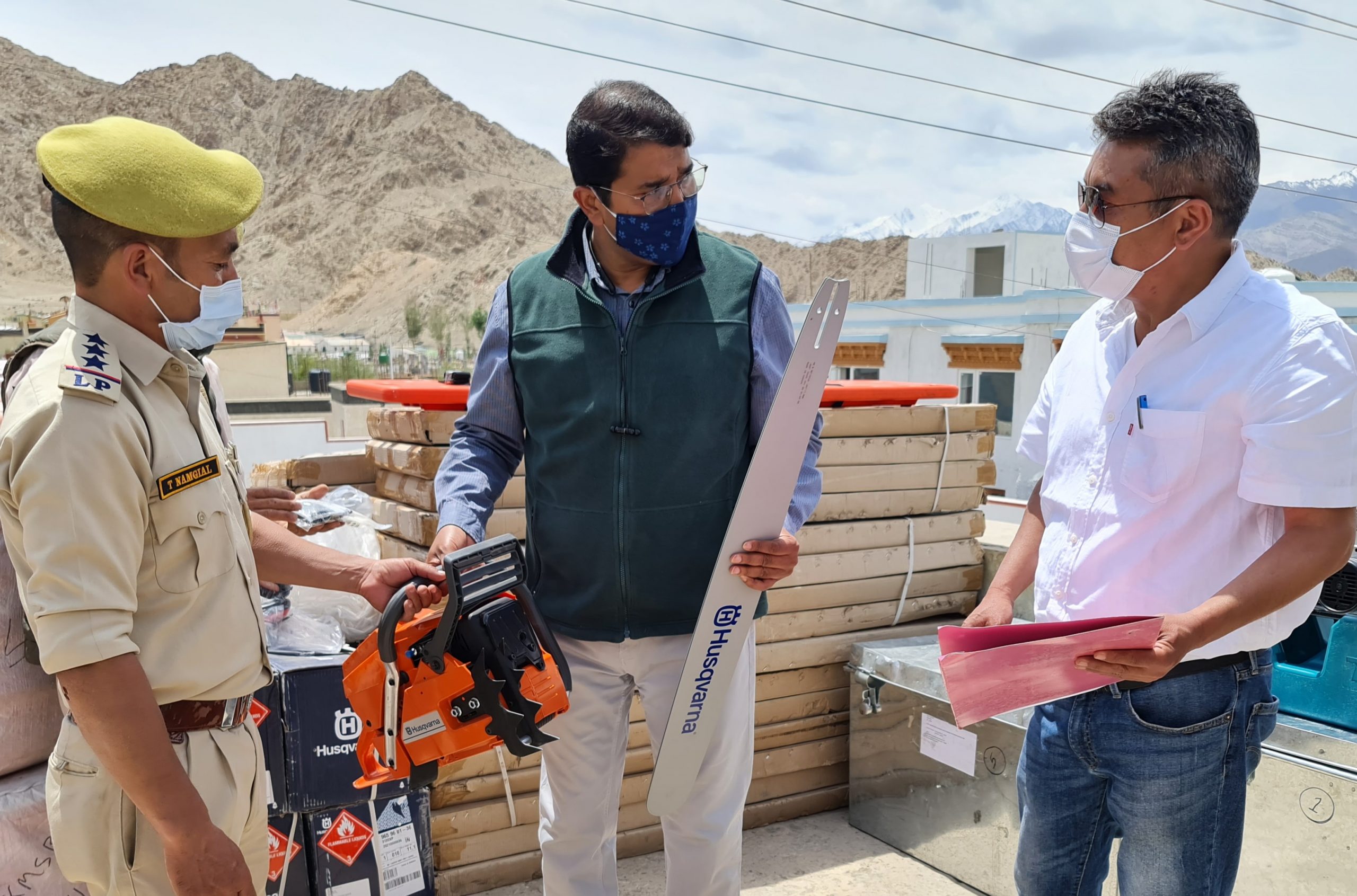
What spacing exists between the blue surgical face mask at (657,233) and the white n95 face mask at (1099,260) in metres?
0.79

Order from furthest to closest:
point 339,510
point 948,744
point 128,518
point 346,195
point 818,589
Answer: point 346,195 < point 818,589 < point 948,744 < point 339,510 < point 128,518

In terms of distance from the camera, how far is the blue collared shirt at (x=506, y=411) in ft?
6.84

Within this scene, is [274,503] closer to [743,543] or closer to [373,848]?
[743,543]

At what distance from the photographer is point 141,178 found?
1.50 meters

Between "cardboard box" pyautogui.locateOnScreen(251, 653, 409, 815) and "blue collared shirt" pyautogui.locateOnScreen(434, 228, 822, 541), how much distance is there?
98cm

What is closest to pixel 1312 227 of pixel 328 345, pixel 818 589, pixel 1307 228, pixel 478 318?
pixel 1307 228

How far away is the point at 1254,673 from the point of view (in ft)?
5.58

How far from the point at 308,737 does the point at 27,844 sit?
0.75 meters

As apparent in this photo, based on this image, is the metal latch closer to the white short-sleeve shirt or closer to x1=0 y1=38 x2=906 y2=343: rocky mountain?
the white short-sleeve shirt

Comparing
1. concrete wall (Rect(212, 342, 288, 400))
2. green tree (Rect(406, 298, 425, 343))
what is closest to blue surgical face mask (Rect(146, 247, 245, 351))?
concrete wall (Rect(212, 342, 288, 400))

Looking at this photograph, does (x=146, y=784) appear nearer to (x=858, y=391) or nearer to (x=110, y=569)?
(x=110, y=569)

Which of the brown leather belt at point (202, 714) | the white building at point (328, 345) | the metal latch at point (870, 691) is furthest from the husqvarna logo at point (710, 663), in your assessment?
the white building at point (328, 345)

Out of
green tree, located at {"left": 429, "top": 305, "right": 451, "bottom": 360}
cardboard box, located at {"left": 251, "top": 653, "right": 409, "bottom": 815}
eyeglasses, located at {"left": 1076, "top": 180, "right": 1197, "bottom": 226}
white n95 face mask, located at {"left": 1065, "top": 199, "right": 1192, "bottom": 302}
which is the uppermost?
green tree, located at {"left": 429, "top": 305, "right": 451, "bottom": 360}

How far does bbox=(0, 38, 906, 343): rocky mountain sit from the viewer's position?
82.8 meters
